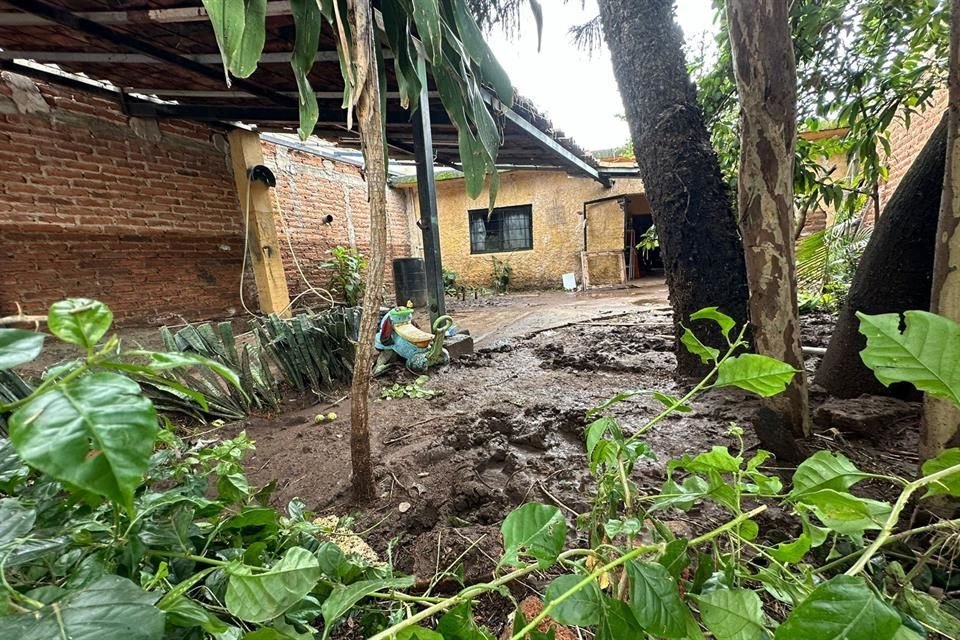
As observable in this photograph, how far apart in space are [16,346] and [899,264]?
6.94 feet

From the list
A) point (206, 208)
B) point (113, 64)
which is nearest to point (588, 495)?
point (113, 64)

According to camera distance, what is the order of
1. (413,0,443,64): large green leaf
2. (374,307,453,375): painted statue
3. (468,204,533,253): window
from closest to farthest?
1. (413,0,443,64): large green leaf
2. (374,307,453,375): painted statue
3. (468,204,533,253): window

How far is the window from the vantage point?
9461mm

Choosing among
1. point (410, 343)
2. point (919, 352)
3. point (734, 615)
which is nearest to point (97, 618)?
point (734, 615)

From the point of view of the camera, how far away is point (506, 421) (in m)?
1.74

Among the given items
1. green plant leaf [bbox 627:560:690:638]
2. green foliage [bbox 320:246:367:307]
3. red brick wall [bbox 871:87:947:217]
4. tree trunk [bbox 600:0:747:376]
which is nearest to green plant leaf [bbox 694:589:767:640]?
green plant leaf [bbox 627:560:690:638]

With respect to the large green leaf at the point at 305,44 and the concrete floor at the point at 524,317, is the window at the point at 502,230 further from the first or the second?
the large green leaf at the point at 305,44

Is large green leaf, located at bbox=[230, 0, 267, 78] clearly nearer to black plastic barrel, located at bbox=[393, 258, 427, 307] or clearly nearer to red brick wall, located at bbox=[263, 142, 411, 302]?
red brick wall, located at bbox=[263, 142, 411, 302]

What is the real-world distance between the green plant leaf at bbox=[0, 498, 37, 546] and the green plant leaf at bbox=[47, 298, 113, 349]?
0.24 metres

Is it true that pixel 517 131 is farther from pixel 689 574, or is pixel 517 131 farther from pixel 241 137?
pixel 689 574

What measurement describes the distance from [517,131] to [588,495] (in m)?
4.09

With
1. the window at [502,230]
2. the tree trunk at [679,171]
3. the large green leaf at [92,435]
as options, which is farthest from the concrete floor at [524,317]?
the window at [502,230]

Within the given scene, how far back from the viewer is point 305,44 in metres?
1.31

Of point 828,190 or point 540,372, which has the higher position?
point 828,190
